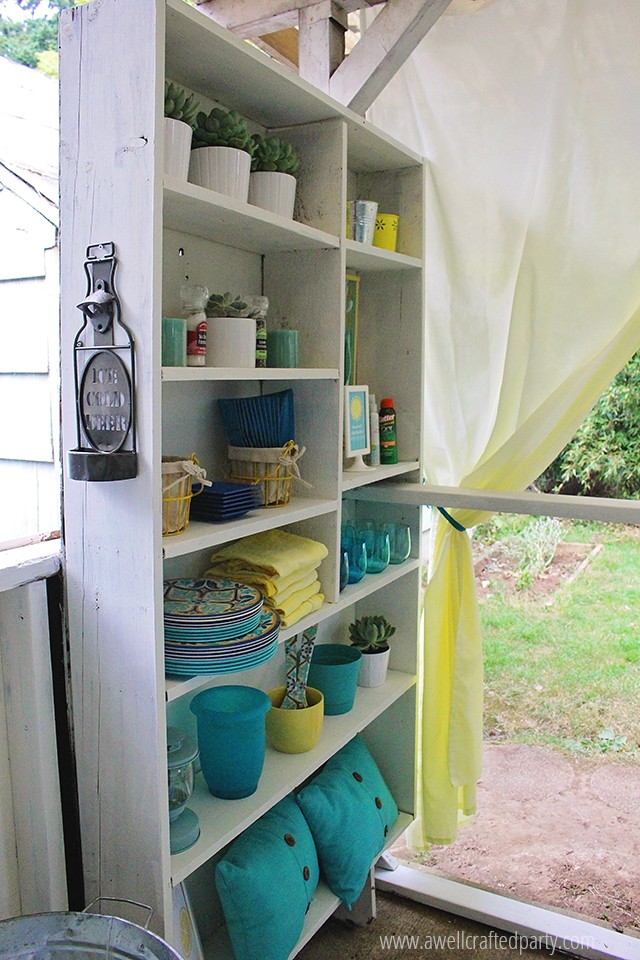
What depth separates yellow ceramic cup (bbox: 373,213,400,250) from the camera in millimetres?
1963

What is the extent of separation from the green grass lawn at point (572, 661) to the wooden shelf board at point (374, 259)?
208 centimetres

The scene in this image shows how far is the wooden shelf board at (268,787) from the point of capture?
55.2 inches

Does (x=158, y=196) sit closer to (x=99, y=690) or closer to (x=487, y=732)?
(x=99, y=690)

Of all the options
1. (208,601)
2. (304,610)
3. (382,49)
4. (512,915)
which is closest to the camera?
(208,601)

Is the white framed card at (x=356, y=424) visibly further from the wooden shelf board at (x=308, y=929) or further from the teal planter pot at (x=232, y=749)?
the wooden shelf board at (x=308, y=929)

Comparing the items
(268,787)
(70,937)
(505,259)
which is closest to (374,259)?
(505,259)

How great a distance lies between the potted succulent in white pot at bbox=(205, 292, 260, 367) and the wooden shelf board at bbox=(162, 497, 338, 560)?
0.95 ft

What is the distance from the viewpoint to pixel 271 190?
60.0 inches

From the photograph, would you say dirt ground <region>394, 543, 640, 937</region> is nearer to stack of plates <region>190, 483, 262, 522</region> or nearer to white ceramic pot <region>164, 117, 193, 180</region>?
stack of plates <region>190, 483, 262, 522</region>

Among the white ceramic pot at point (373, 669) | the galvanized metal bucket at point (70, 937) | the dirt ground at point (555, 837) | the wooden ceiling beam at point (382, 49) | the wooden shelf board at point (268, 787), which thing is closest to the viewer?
the galvanized metal bucket at point (70, 937)

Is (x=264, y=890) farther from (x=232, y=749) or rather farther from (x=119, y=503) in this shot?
(x=119, y=503)

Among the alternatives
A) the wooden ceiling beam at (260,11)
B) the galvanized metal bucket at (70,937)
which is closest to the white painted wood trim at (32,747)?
the galvanized metal bucket at (70,937)

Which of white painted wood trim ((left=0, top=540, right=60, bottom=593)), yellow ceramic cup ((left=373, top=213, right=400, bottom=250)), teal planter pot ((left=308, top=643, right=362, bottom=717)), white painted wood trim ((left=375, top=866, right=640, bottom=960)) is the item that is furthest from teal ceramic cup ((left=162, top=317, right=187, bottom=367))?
white painted wood trim ((left=375, top=866, right=640, bottom=960))

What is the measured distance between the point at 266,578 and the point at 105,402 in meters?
0.50
